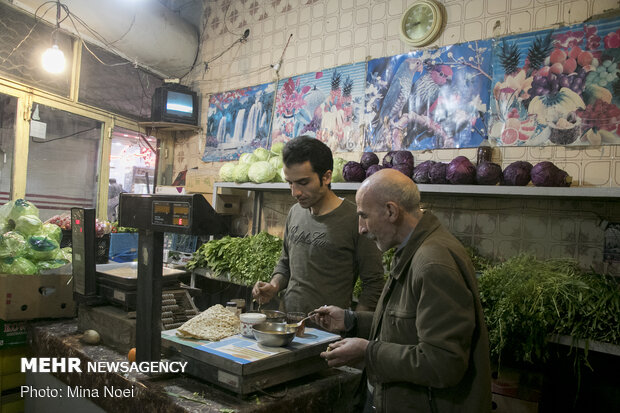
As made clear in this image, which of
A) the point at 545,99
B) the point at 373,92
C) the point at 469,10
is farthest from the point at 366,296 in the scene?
the point at 469,10

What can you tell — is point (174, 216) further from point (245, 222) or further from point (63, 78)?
point (63, 78)

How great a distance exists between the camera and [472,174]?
3078mm

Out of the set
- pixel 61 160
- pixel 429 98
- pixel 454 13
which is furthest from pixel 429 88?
pixel 61 160

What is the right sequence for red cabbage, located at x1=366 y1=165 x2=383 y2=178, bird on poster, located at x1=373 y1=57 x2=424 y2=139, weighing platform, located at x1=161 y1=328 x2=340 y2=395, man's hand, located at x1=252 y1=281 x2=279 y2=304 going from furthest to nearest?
bird on poster, located at x1=373 y1=57 x2=424 y2=139
red cabbage, located at x1=366 y1=165 x2=383 y2=178
man's hand, located at x1=252 y1=281 x2=279 y2=304
weighing platform, located at x1=161 y1=328 x2=340 y2=395

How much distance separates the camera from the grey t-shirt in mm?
2244

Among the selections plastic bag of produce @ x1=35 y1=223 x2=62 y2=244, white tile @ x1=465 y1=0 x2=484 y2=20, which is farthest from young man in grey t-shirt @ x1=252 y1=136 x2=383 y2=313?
white tile @ x1=465 y1=0 x2=484 y2=20

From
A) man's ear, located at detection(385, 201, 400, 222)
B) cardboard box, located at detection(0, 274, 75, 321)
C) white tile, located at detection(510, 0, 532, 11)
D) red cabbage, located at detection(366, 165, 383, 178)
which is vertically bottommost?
cardboard box, located at detection(0, 274, 75, 321)

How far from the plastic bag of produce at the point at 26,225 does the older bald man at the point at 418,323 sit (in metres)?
2.40

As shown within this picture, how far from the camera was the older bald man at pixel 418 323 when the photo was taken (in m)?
1.25

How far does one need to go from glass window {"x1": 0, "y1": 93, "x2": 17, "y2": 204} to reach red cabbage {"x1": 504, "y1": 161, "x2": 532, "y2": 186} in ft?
16.2

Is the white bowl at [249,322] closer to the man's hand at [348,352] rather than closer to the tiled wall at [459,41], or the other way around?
the man's hand at [348,352]

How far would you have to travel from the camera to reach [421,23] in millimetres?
3873

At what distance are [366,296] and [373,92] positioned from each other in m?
2.51

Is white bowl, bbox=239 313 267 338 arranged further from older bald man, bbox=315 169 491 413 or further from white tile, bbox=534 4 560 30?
white tile, bbox=534 4 560 30
